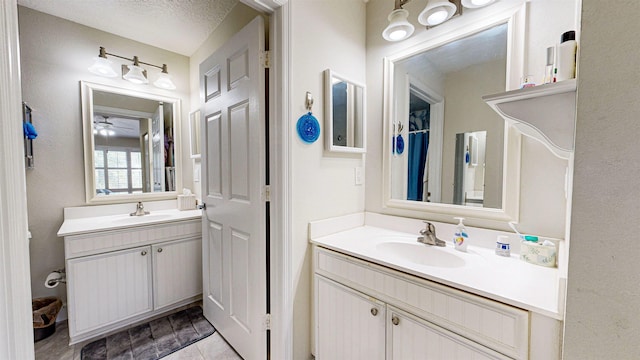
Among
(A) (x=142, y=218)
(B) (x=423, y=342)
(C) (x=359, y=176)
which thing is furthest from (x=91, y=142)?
(B) (x=423, y=342)

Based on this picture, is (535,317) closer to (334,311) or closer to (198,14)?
(334,311)

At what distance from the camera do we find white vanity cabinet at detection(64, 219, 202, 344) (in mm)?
1636

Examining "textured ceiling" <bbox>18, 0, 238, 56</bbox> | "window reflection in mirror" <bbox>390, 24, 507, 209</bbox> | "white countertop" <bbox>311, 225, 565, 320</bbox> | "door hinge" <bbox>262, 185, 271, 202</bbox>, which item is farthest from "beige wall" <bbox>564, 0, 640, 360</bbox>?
"textured ceiling" <bbox>18, 0, 238, 56</bbox>

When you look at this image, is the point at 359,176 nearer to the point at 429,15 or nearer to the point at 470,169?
the point at 470,169

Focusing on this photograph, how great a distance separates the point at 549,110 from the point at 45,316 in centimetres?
304

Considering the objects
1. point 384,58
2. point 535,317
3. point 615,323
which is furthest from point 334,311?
point 384,58

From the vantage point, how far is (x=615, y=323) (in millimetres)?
443

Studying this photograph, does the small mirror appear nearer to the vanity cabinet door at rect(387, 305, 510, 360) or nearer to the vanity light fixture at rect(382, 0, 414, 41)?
the vanity light fixture at rect(382, 0, 414, 41)

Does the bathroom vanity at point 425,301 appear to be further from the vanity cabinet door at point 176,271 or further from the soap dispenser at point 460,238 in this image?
the vanity cabinet door at point 176,271

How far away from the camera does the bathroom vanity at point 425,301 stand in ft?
2.49

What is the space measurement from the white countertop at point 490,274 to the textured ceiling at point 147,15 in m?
1.94

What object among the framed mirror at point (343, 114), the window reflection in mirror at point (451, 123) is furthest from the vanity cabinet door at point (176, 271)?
the window reflection in mirror at point (451, 123)

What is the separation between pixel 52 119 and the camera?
6.20ft

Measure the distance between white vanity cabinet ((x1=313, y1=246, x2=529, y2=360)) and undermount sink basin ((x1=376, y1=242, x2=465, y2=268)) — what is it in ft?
0.86
